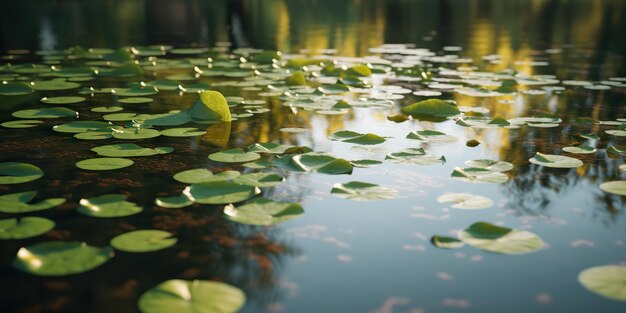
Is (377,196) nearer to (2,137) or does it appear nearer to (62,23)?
(2,137)

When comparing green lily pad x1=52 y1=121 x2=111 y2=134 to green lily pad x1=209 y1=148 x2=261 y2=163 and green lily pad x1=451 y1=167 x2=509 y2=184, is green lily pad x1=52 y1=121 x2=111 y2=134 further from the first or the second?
green lily pad x1=451 y1=167 x2=509 y2=184

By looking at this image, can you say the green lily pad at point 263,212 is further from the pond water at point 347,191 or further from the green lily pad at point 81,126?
the green lily pad at point 81,126

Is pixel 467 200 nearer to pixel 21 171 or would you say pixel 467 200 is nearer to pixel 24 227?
pixel 24 227

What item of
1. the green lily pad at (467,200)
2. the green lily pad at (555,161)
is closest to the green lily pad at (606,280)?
the green lily pad at (467,200)

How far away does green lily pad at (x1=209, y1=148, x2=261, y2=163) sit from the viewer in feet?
7.77

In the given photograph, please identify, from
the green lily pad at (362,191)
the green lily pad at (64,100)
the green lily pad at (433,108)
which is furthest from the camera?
the green lily pad at (64,100)

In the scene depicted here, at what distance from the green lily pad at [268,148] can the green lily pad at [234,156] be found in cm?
6

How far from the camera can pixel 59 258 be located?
148 cm

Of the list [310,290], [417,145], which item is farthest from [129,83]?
[310,290]

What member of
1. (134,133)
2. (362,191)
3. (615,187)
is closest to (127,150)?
(134,133)

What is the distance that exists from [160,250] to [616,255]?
1245 mm

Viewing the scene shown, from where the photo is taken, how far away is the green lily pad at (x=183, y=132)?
9.22 feet

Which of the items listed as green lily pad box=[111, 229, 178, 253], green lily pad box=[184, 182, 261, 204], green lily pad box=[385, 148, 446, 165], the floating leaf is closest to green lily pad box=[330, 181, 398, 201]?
green lily pad box=[184, 182, 261, 204]

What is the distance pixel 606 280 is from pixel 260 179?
3.79ft
